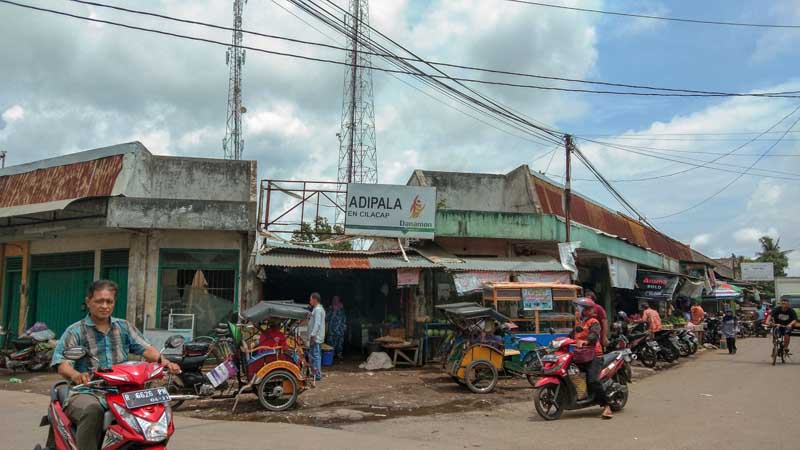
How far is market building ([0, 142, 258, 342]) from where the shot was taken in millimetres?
13977

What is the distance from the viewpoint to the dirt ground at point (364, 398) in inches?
345

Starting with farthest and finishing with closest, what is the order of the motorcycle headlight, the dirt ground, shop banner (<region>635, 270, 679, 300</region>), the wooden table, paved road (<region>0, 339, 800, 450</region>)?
1. shop banner (<region>635, 270, 679, 300</region>)
2. the wooden table
3. the dirt ground
4. paved road (<region>0, 339, 800, 450</region>)
5. the motorcycle headlight

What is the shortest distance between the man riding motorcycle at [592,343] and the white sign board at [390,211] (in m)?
7.14

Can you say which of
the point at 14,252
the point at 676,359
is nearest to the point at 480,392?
the point at 676,359

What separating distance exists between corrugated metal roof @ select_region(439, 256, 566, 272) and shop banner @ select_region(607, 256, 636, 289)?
4.15 meters

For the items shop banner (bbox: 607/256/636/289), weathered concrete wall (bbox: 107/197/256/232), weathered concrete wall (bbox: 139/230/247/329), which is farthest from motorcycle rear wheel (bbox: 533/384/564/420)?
shop banner (bbox: 607/256/636/289)

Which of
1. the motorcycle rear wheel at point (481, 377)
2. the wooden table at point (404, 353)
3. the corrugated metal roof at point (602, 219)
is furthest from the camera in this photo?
the corrugated metal roof at point (602, 219)

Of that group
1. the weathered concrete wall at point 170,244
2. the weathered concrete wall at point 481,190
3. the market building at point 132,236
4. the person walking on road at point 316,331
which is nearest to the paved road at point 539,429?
the person walking on road at point 316,331

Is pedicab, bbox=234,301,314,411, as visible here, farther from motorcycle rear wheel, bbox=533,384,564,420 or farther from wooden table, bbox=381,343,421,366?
wooden table, bbox=381,343,421,366

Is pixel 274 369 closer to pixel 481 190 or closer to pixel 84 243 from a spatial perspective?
pixel 84 243

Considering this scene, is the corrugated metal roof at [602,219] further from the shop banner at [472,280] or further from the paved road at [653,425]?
the paved road at [653,425]

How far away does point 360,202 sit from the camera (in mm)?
15141

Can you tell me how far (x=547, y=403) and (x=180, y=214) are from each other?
9533mm

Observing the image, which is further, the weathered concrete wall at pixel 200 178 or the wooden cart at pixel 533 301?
the weathered concrete wall at pixel 200 178
